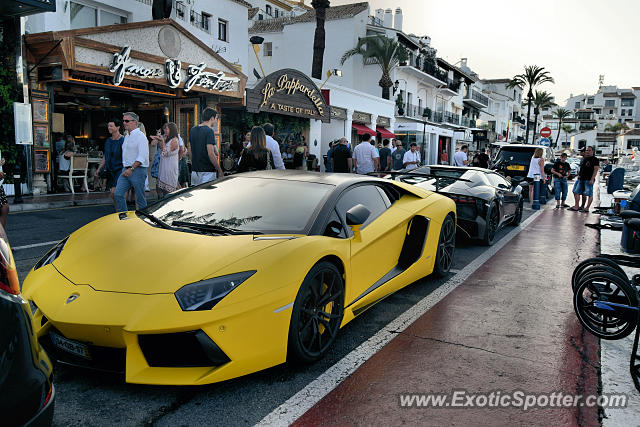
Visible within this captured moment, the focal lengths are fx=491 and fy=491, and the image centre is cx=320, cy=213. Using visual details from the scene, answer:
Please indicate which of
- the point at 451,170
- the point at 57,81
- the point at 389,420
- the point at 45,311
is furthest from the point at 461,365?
the point at 57,81

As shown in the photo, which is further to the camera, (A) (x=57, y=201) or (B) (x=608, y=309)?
(A) (x=57, y=201)

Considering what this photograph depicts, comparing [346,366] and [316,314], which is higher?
[316,314]

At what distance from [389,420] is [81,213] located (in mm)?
8689

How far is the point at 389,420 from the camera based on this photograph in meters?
2.59

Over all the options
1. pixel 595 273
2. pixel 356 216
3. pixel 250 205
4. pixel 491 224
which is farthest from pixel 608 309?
pixel 491 224

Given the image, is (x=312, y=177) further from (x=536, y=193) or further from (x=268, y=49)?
(x=268, y=49)

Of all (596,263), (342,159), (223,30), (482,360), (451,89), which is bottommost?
(482,360)

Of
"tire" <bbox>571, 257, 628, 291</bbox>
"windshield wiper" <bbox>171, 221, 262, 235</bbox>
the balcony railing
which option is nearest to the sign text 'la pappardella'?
"windshield wiper" <bbox>171, 221, 262, 235</bbox>

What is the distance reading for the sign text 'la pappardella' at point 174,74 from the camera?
1299 cm

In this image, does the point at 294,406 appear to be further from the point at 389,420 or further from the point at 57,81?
the point at 57,81

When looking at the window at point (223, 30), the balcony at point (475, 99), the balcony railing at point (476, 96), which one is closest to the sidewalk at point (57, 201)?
the window at point (223, 30)

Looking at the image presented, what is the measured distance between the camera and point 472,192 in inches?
295

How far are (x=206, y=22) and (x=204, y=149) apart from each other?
16.2 metres

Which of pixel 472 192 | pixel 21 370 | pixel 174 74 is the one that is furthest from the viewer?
pixel 174 74
